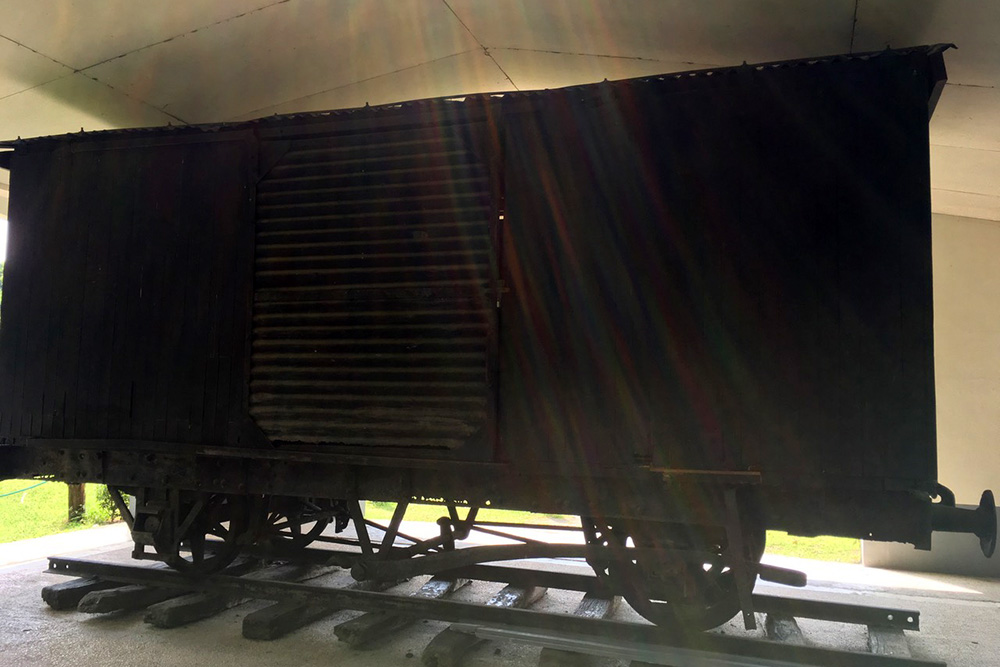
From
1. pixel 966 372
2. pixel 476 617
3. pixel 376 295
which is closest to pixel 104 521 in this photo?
pixel 476 617

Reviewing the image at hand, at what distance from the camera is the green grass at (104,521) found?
757 cm

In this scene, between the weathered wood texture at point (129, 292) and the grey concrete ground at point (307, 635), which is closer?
the grey concrete ground at point (307, 635)

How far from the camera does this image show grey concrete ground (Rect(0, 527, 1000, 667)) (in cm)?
370

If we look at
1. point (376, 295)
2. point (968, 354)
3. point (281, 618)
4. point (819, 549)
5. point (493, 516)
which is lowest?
point (493, 516)

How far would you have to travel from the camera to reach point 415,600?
13.3 feet

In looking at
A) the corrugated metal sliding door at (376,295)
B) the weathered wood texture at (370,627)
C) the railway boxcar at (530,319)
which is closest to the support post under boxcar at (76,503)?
the railway boxcar at (530,319)

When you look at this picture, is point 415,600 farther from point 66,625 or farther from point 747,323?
point 747,323

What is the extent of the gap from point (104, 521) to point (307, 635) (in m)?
5.92

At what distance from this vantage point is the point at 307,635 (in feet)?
13.5

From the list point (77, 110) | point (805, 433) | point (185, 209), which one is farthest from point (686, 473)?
point (77, 110)

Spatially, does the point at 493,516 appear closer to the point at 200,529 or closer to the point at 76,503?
the point at 200,529

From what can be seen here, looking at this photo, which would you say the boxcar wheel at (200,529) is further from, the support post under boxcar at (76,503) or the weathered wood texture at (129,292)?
the support post under boxcar at (76,503)

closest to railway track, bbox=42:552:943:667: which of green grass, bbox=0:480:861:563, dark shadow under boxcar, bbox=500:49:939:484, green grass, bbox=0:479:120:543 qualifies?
dark shadow under boxcar, bbox=500:49:939:484

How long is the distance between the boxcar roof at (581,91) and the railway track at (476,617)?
3.21m
